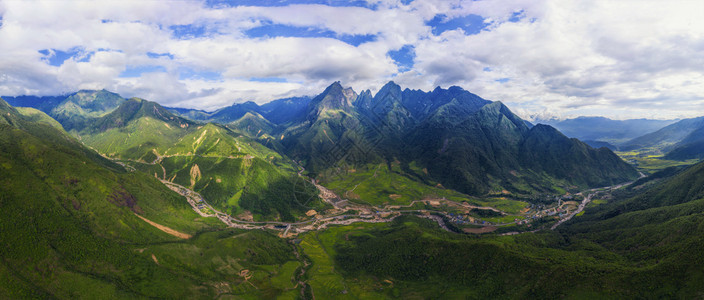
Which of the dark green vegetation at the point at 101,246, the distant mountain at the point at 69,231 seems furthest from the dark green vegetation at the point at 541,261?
the distant mountain at the point at 69,231

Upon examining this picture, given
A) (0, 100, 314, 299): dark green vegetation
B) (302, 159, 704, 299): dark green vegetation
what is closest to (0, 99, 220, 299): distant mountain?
(0, 100, 314, 299): dark green vegetation

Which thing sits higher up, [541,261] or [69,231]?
[69,231]

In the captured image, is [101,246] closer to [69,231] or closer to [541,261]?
[69,231]

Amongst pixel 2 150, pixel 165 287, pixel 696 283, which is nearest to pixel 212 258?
pixel 165 287

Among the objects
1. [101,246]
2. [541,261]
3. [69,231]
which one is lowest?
[541,261]

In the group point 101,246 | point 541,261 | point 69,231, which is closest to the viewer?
point 541,261

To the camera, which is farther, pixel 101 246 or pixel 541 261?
pixel 101 246

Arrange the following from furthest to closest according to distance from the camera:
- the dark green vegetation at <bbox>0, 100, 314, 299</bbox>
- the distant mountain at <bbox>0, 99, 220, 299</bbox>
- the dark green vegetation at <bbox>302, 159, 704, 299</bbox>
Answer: the dark green vegetation at <bbox>0, 100, 314, 299</bbox> → the distant mountain at <bbox>0, 99, 220, 299</bbox> → the dark green vegetation at <bbox>302, 159, 704, 299</bbox>

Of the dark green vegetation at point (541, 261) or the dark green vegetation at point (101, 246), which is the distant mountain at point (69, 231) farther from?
the dark green vegetation at point (541, 261)

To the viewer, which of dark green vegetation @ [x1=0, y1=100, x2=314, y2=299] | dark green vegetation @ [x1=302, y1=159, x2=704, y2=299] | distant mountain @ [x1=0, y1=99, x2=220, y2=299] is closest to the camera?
dark green vegetation @ [x1=302, y1=159, x2=704, y2=299]

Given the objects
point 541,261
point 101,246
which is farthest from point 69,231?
point 541,261

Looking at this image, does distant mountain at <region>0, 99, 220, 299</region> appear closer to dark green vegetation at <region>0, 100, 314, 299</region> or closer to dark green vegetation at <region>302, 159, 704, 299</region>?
dark green vegetation at <region>0, 100, 314, 299</region>

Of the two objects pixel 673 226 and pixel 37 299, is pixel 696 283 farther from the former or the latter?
pixel 37 299
